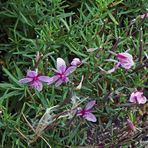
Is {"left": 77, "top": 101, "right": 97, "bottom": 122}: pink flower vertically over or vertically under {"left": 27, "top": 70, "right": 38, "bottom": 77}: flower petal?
under

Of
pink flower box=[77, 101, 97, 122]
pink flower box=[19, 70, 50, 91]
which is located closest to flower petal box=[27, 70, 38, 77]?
pink flower box=[19, 70, 50, 91]

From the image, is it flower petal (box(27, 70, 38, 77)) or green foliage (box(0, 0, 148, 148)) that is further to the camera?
green foliage (box(0, 0, 148, 148))

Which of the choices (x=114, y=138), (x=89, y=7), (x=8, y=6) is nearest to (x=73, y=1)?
(x=89, y=7)

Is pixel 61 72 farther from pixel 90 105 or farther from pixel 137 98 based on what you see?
pixel 137 98

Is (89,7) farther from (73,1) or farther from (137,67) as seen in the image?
(137,67)

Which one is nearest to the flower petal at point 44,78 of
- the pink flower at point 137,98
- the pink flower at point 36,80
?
the pink flower at point 36,80

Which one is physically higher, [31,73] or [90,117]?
[31,73]

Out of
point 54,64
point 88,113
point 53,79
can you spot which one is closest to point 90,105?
point 88,113

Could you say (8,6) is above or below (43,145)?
above

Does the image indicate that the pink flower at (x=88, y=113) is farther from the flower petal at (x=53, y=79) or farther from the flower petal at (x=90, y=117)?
the flower petal at (x=53, y=79)

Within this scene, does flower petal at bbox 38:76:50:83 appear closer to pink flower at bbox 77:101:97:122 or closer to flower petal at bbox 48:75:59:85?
flower petal at bbox 48:75:59:85

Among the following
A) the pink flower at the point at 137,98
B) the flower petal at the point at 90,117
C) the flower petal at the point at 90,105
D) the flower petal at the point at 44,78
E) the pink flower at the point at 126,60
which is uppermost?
A: the flower petal at the point at 44,78
